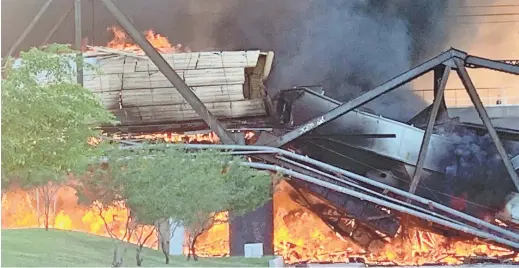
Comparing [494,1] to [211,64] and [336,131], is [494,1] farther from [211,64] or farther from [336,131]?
[211,64]

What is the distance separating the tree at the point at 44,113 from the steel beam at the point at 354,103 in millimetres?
9820

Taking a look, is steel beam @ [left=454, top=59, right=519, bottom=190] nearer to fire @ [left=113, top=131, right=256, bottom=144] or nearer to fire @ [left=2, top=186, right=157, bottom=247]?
fire @ [left=113, top=131, right=256, bottom=144]

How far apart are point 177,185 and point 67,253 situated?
2.83 metres

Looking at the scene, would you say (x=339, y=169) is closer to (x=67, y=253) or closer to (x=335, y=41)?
(x=67, y=253)

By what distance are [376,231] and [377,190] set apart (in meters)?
1.70

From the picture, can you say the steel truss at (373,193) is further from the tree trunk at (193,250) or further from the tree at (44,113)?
the tree at (44,113)

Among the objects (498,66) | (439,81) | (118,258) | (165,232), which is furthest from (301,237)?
(118,258)

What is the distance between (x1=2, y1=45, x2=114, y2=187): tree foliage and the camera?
447 inches

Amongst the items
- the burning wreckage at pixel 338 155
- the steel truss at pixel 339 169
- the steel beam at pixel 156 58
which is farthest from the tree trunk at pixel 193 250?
the steel beam at pixel 156 58

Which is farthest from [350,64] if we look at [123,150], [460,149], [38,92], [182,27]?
[38,92]

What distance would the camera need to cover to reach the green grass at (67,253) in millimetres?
13750

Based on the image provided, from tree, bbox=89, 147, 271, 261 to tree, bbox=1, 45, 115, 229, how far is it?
1.43m

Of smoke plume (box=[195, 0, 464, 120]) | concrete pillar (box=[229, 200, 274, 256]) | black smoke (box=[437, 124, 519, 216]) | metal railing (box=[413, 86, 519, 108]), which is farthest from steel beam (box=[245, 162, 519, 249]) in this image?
smoke plume (box=[195, 0, 464, 120])

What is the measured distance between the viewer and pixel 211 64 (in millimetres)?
22828
